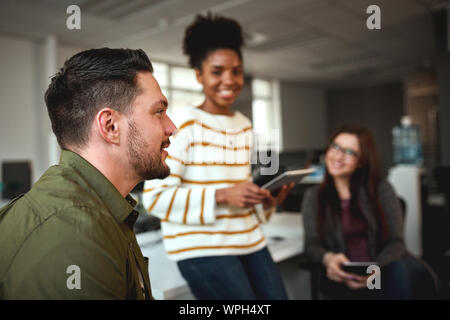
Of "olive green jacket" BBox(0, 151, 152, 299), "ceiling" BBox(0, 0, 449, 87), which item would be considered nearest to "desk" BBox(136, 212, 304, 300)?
"olive green jacket" BBox(0, 151, 152, 299)

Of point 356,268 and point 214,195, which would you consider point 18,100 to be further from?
point 356,268

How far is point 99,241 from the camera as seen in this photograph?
1.83 ft

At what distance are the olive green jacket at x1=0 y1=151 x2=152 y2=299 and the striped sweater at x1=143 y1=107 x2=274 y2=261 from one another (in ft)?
1.59

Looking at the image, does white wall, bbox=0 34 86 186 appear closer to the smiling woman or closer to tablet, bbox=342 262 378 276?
the smiling woman

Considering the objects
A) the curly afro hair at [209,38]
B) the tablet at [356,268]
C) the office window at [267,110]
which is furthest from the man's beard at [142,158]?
the office window at [267,110]

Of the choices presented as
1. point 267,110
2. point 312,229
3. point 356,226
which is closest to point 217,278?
point 312,229

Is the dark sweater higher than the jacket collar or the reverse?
the reverse

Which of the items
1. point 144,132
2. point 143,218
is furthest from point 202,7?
point 144,132

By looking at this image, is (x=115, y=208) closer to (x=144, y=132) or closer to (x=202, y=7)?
(x=144, y=132)

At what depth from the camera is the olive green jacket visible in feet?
1.69

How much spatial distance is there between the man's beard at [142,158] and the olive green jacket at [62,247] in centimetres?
12

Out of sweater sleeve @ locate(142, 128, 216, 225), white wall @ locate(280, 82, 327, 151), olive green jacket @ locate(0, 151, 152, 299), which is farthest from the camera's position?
white wall @ locate(280, 82, 327, 151)

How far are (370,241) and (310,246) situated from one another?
0.31 meters

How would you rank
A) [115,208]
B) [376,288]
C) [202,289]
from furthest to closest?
[376,288] < [202,289] < [115,208]
